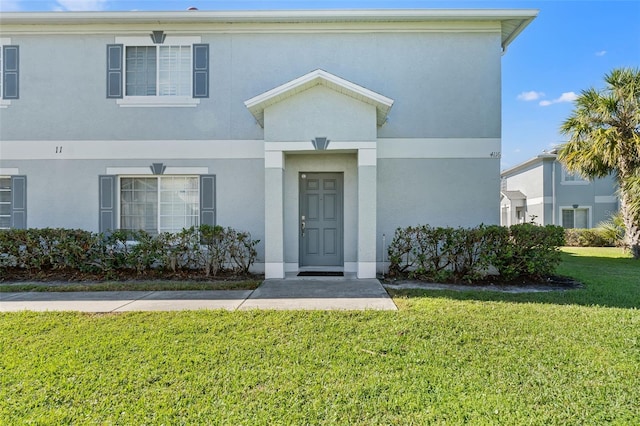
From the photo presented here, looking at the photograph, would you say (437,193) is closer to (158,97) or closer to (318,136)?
(318,136)

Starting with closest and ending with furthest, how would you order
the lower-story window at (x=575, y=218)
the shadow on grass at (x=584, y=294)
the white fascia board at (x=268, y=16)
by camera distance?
1. the shadow on grass at (x=584, y=294)
2. the white fascia board at (x=268, y=16)
3. the lower-story window at (x=575, y=218)

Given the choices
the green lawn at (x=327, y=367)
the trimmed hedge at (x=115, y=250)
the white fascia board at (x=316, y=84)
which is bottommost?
the green lawn at (x=327, y=367)

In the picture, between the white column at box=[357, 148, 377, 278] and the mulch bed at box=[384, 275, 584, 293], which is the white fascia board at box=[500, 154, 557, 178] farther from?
the white column at box=[357, 148, 377, 278]

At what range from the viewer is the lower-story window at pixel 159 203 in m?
9.11

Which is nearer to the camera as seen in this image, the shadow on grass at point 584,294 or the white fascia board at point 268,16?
the shadow on grass at point 584,294

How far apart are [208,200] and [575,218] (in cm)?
2276

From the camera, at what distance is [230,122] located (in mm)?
9023

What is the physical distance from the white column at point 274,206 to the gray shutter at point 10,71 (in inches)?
309

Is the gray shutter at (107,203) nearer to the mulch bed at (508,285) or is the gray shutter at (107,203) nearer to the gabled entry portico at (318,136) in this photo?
the gabled entry portico at (318,136)

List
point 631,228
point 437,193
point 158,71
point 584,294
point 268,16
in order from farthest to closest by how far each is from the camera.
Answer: point 631,228
point 158,71
point 437,193
point 268,16
point 584,294

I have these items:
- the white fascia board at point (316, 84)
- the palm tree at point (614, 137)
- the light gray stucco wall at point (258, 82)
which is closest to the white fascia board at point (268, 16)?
the light gray stucco wall at point (258, 82)

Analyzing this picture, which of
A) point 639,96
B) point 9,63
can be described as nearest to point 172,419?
point 9,63

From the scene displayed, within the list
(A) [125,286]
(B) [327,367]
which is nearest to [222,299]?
(A) [125,286]

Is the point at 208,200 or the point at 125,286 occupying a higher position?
the point at 208,200
